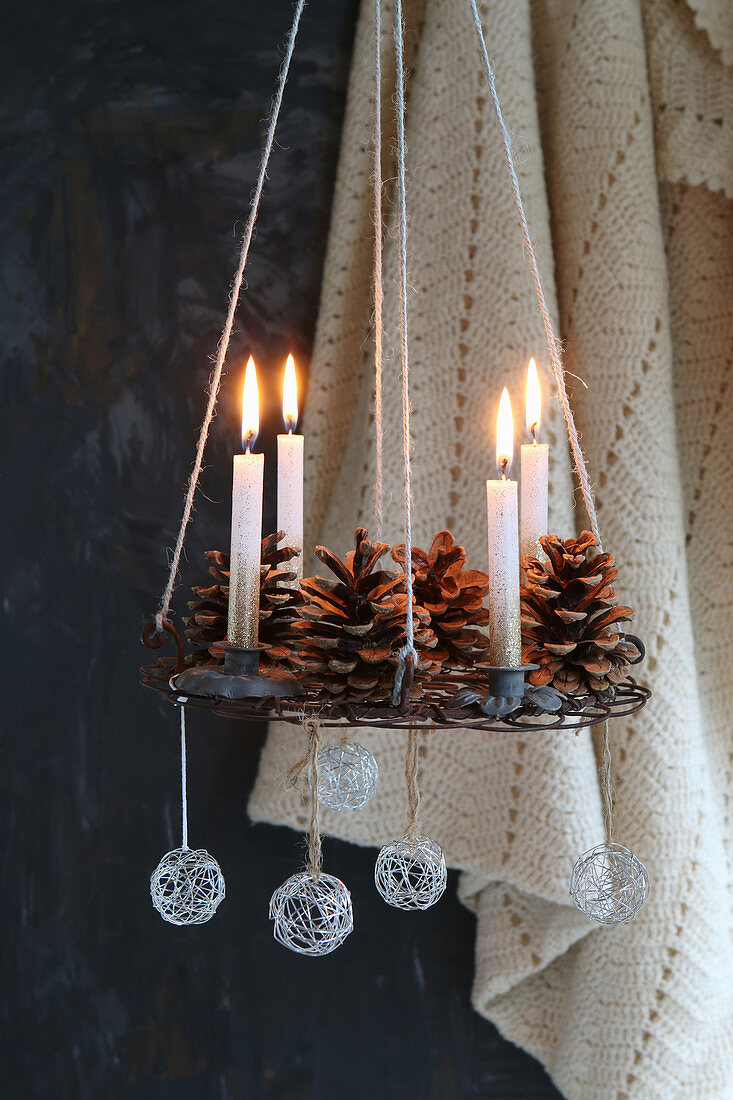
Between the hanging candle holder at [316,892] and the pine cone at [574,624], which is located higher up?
the pine cone at [574,624]

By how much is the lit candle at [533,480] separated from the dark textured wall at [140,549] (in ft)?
1.11

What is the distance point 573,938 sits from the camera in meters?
0.67

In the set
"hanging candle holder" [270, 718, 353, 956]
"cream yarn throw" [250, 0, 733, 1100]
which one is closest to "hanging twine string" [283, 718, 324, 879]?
"hanging candle holder" [270, 718, 353, 956]

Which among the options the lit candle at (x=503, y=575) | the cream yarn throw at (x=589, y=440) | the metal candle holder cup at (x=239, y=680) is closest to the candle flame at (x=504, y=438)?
the lit candle at (x=503, y=575)

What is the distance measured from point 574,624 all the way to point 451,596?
6cm

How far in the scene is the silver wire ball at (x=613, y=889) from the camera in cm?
47

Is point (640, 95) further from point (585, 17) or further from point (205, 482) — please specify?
point (205, 482)

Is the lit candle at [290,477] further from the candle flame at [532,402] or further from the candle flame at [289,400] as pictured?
the candle flame at [532,402]

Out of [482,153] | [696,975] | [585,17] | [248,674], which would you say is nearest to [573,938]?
[696,975]

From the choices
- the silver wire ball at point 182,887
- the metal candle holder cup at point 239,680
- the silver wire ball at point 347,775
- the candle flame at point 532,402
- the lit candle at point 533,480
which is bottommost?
the silver wire ball at point 182,887

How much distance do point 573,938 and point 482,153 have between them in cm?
58

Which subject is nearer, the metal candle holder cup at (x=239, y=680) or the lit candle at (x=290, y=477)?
the metal candle holder cup at (x=239, y=680)

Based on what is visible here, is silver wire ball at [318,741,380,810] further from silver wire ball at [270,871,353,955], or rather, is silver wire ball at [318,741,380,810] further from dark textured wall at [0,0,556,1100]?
dark textured wall at [0,0,556,1100]

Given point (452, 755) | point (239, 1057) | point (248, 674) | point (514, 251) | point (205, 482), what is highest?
point (514, 251)
